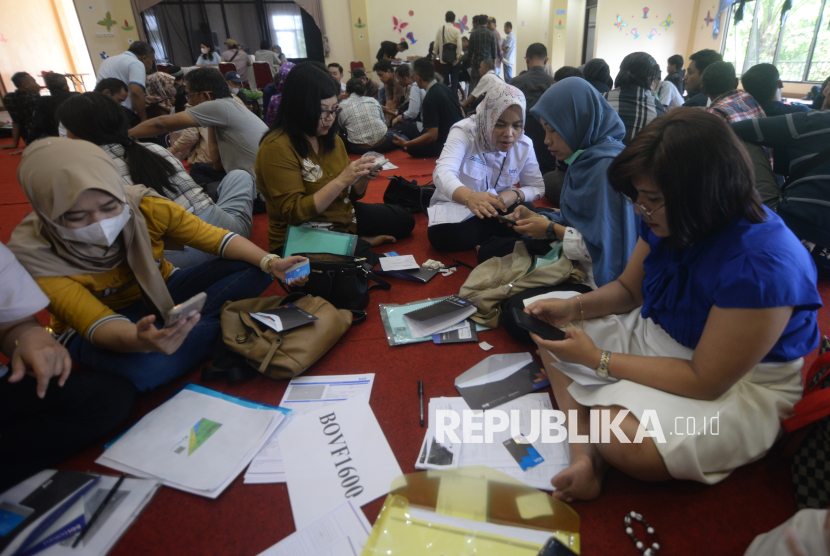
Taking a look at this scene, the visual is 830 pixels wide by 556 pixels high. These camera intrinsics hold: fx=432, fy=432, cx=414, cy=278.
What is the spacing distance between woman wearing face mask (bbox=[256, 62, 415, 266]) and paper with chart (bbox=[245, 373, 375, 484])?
0.86 meters

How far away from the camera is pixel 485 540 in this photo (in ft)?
3.14

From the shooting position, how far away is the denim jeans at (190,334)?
146 centimetres

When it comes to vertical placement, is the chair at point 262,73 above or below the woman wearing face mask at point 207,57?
below

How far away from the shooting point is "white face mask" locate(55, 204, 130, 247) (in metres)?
1.28

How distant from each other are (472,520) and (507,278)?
109 centimetres

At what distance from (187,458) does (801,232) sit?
264cm

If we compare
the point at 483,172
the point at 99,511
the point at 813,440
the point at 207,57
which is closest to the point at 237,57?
the point at 207,57

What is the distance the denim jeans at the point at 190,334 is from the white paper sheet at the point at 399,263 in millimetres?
678

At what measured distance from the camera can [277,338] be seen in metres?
1.59

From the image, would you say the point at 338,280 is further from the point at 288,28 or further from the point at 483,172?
the point at 288,28

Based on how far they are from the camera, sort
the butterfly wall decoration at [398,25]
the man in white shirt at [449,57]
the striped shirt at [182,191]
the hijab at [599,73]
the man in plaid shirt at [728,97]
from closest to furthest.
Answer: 1. the striped shirt at [182,191]
2. the man in plaid shirt at [728,97]
3. the hijab at [599,73]
4. the man in white shirt at [449,57]
5. the butterfly wall decoration at [398,25]

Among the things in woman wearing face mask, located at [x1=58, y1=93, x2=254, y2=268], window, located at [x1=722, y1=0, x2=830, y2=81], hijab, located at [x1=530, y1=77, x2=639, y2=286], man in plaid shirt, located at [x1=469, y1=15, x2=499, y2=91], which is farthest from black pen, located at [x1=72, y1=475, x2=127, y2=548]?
window, located at [x1=722, y1=0, x2=830, y2=81]

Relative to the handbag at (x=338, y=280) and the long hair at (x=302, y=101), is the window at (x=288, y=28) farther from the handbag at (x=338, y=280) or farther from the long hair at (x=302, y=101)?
the handbag at (x=338, y=280)

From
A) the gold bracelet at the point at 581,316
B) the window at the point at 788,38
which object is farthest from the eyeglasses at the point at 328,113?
the window at the point at 788,38
